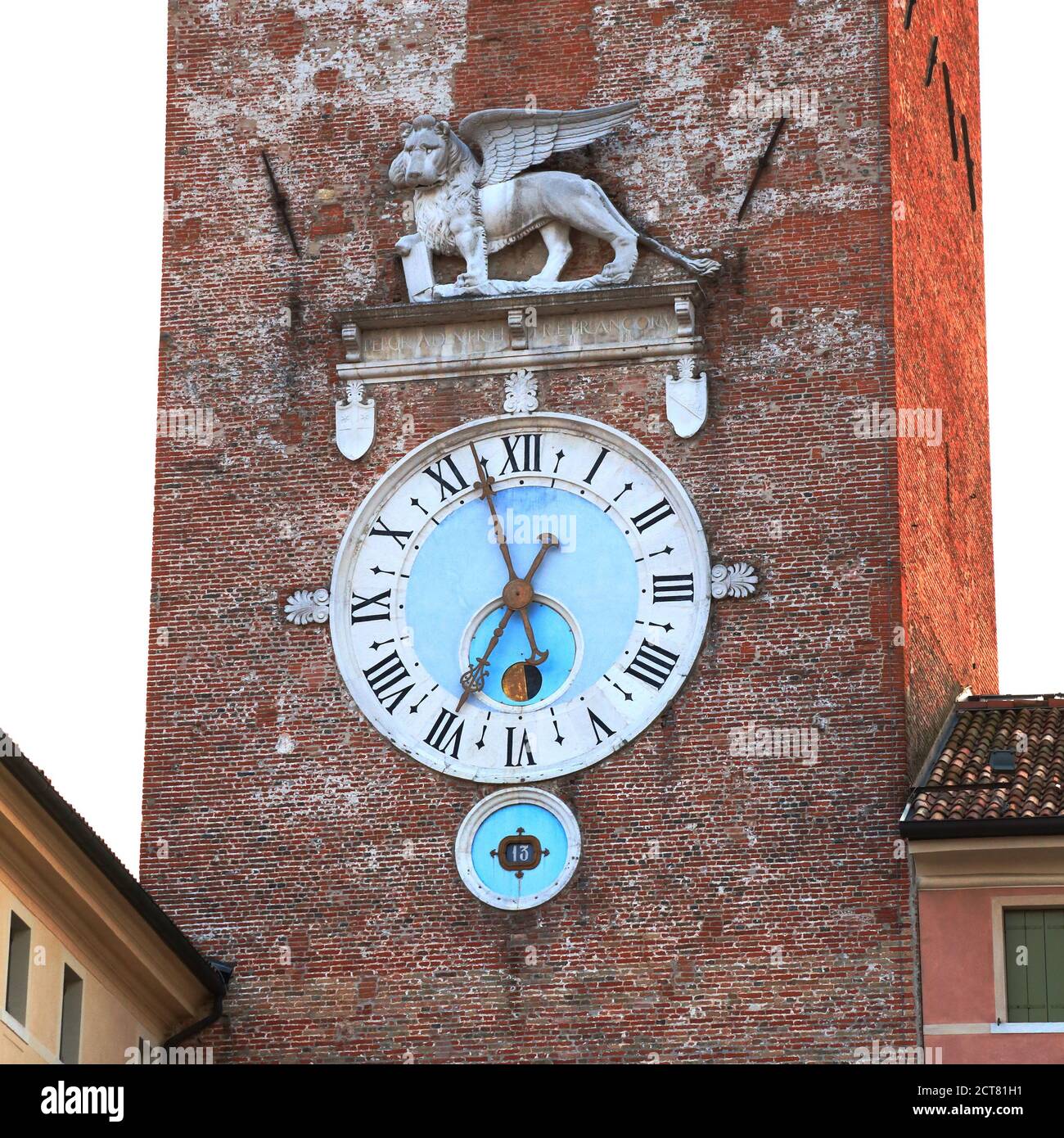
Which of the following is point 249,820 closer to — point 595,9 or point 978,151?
point 595,9

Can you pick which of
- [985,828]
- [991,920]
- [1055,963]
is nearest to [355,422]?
[985,828]

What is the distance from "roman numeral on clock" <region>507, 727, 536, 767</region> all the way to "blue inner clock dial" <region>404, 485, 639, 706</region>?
323mm

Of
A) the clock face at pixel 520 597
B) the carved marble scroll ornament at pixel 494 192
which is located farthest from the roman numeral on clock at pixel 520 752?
the carved marble scroll ornament at pixel 494 192

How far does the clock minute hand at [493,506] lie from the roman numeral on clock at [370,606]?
1.19m

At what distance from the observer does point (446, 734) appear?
31.9 m

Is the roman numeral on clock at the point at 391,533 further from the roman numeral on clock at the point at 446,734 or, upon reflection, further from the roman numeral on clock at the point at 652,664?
the roman numeral on clock at the point at 652,664

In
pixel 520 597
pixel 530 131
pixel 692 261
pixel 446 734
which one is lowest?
pixel 446 734

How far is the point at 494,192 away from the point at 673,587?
177 inches

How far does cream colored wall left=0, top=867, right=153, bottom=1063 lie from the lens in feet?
91.4

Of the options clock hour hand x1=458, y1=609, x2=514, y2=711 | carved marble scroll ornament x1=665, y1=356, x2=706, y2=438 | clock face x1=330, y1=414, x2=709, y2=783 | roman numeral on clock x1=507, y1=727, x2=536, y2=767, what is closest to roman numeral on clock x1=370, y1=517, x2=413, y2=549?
clock face x1=330, y1=414, x2=709, y2=783

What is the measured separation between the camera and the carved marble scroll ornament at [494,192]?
108 ft

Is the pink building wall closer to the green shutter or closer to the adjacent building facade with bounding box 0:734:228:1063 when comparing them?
the green shutter

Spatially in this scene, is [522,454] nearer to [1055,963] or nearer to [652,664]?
[652,664]
